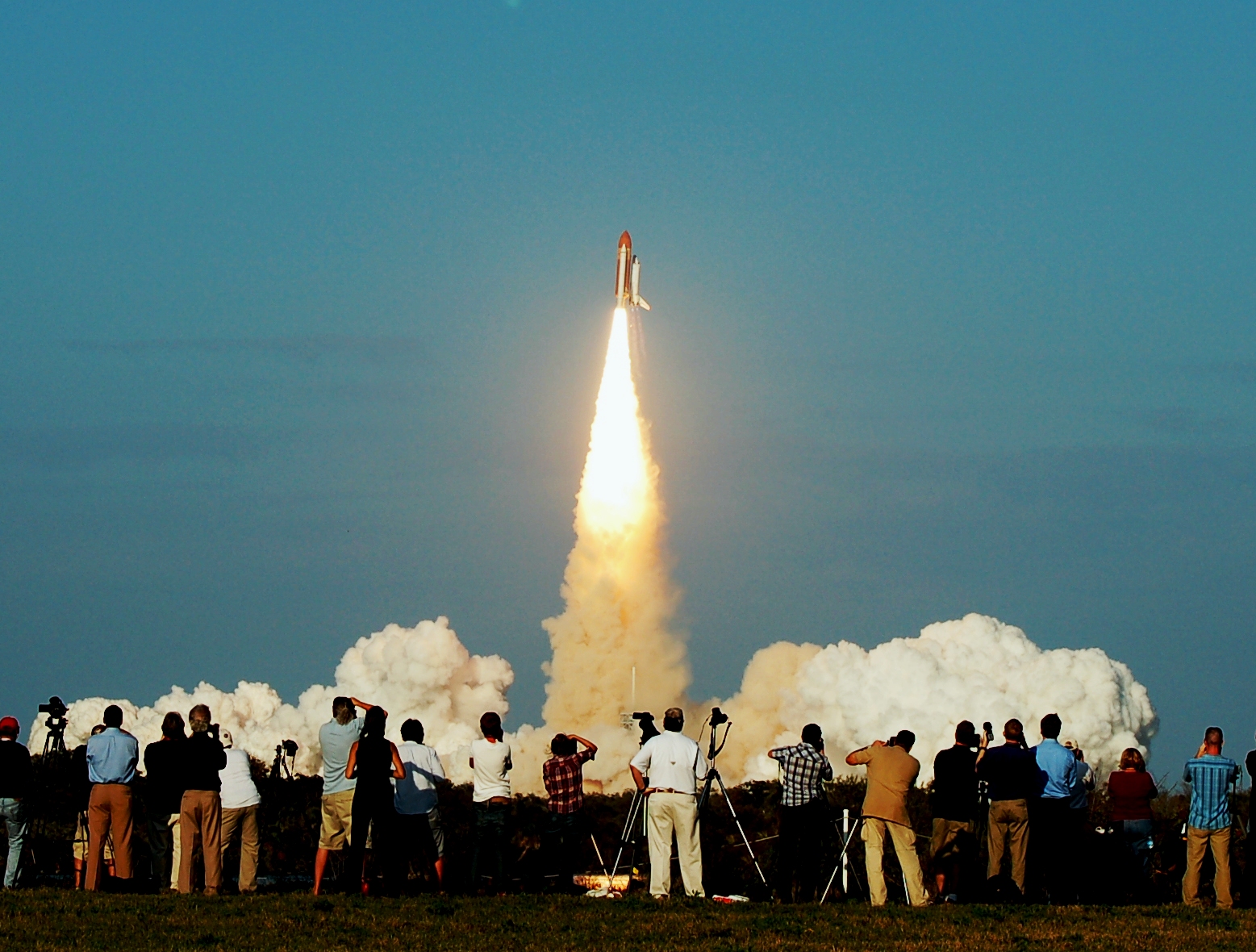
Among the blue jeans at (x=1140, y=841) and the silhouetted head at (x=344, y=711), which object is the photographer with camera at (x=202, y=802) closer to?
the silhouetted head at (x=344, y=711)

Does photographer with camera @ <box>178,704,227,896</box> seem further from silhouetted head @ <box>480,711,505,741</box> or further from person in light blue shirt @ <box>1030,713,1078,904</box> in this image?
person in light blue shirt @ <box>1030,713,1078,904</box>

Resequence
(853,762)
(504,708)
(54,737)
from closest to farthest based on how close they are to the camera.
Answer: (853,762) → (54,737) → (504,708)

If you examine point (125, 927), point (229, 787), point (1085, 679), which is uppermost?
point (1085, 679)

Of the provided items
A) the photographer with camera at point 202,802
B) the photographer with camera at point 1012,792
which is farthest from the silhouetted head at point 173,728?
the photographer with camera at point 1012,792

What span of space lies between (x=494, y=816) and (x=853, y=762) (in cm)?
408

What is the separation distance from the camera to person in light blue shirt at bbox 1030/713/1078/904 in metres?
22.0

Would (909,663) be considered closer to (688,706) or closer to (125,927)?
(688,706)

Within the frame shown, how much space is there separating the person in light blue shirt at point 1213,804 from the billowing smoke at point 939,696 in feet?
110

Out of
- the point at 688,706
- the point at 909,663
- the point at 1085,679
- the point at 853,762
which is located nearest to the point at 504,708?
the point at 688,706

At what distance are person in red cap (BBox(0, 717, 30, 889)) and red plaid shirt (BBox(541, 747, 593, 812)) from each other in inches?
228

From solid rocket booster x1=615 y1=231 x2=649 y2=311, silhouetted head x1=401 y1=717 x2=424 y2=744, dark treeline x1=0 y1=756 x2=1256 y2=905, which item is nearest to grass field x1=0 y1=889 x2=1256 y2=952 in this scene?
silhouetted head x1=401 y1=717 x2=424 y2=744

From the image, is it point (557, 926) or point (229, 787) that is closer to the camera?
point (557, 926)

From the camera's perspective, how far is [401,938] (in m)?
17.5

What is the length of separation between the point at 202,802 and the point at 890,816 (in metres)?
7.45
